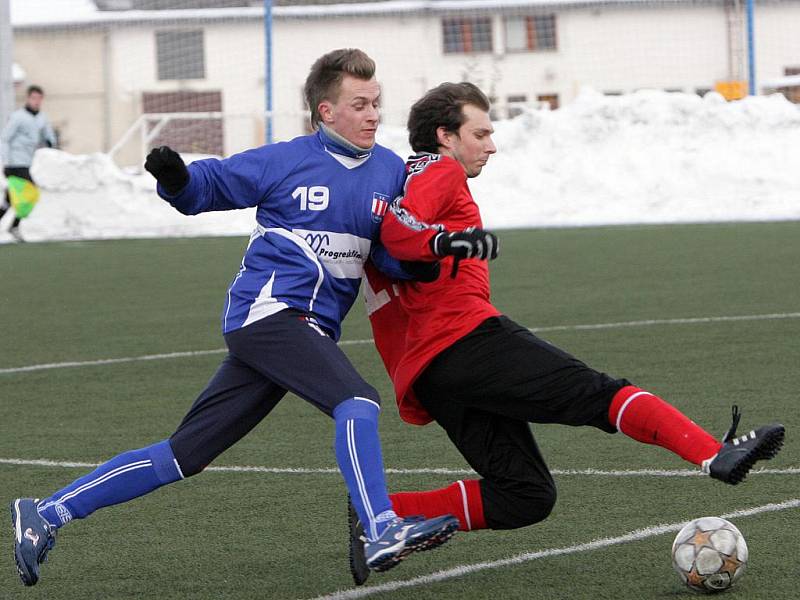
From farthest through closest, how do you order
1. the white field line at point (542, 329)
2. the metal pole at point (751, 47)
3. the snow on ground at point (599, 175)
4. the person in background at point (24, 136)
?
the metal pole at point (751, 47) < the snow on ground at point (599, 175) < the person in background at point (24, 136) < the white field line at point (542, 329)

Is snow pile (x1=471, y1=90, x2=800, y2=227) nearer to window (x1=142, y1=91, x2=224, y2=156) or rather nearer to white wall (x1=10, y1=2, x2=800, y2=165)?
white wall (x1=10, y1=2, x2=800, y2=165)

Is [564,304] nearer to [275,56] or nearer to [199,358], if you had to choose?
[199,358]

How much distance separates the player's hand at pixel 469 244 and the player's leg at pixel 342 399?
45 centimetres

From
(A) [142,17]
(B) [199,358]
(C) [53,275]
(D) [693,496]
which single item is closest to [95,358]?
(B) [199,358]

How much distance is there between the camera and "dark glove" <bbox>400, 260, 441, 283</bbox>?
4.59 metres

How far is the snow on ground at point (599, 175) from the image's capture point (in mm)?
23000

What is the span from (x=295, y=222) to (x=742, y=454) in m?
1.50

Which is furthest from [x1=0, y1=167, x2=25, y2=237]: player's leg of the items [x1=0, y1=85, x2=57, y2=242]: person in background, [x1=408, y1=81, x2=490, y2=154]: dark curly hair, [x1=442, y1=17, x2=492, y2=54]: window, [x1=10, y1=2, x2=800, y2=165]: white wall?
[x1=408, y1=81, x2=490, y2=154]: dark curly hair

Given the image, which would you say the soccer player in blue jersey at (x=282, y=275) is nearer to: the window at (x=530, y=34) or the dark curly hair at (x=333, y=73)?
the dark curly hair at (x=333, y=73)

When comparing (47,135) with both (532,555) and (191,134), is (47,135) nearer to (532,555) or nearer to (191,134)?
(191,134)

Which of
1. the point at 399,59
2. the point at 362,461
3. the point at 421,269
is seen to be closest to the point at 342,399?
the point at 362,461

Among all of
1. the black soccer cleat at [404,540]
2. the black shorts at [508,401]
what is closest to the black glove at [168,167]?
the black shorts at [508,401]

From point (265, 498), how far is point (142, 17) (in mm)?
32634

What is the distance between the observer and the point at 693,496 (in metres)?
5.68
